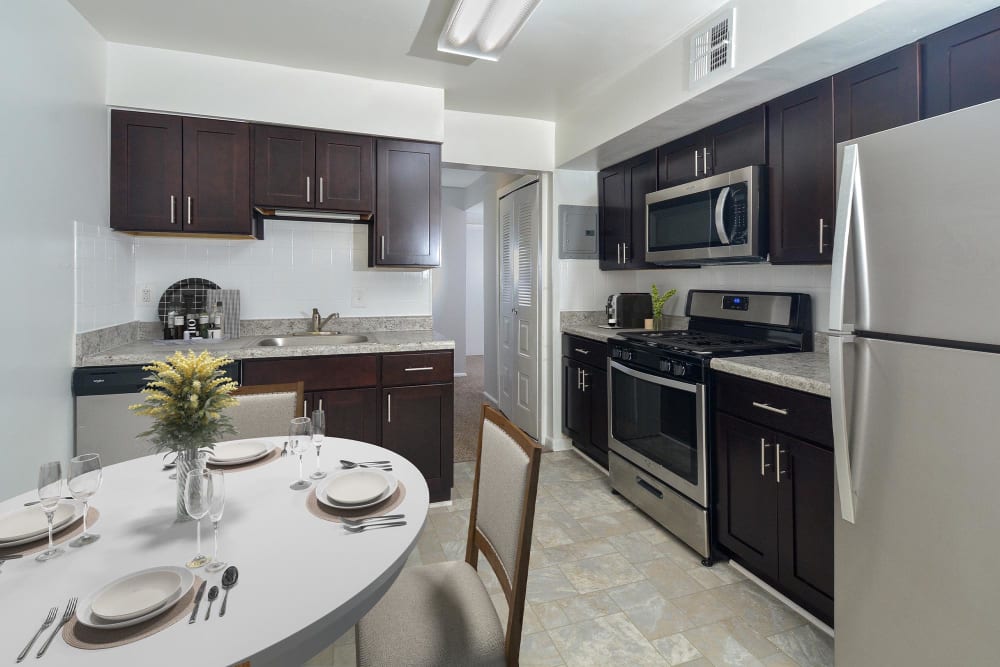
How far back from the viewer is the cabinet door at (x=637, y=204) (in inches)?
132

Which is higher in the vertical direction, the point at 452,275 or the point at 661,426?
the point at 452,275

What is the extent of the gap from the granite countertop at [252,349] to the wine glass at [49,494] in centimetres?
168

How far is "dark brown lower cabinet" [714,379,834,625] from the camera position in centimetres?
185

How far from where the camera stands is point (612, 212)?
3.81m

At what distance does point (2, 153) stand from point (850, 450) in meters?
2.98

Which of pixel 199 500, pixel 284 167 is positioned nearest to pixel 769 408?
pixel 199 500

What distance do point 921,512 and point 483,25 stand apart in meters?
2.37

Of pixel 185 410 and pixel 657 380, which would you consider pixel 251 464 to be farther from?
pixel 657 380

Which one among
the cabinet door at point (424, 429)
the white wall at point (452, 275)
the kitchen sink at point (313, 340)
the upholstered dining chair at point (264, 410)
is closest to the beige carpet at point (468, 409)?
the cabinet door at point (424, 429)

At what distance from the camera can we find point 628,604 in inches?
82.3

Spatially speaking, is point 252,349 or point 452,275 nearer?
point 252,349

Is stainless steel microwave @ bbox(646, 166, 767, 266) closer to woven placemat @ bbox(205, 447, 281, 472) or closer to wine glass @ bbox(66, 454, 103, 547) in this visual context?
woven placemat @ bbox(205, 447, 281, 472)

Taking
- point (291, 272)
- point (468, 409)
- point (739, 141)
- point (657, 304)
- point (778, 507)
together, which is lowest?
point (468, 409)

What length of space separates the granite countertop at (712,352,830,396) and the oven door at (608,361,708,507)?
0.22m
